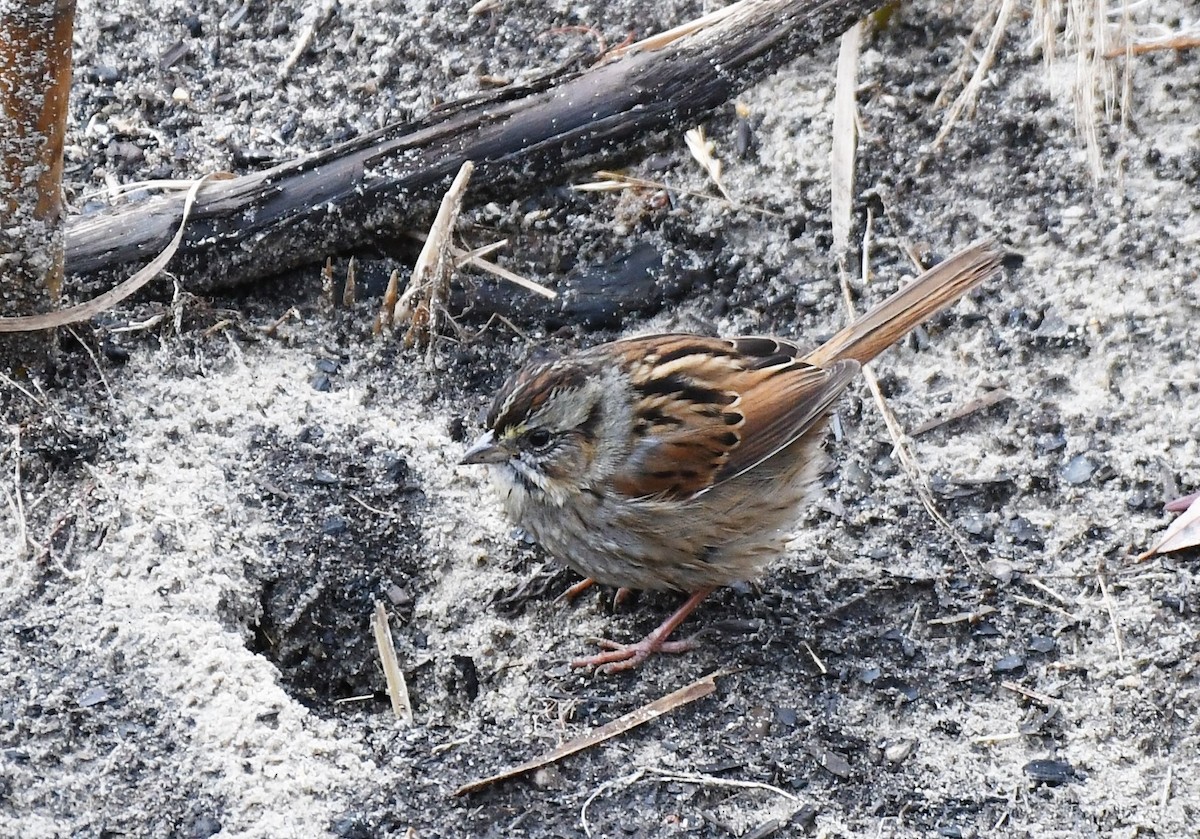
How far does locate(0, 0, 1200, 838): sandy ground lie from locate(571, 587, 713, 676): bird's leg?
0.14ft

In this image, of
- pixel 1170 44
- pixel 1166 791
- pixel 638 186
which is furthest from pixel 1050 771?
pixel 1170 44

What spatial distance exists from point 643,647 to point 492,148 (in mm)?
1575

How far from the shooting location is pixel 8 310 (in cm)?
373

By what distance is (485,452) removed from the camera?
12.1 ft

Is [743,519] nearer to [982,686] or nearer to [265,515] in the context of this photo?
[982,686]

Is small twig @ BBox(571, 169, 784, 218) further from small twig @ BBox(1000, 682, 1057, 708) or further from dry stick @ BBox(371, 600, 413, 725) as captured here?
small twig @ BBox(1000, 682, 1057, 708)

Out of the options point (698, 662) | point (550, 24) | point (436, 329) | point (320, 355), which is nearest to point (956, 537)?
point (698, 662)

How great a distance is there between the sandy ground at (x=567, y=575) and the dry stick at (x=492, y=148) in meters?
0.28

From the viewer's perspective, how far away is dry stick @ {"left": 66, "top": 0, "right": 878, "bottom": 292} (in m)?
4.11

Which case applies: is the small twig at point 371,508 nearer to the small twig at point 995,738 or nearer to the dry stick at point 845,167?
the dry stick at point 845,167

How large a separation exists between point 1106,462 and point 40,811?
299 centimetres

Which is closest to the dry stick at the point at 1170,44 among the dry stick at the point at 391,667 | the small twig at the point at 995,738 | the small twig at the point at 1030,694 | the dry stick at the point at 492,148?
the dry stick at the point at 492,148

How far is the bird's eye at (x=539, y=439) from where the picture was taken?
369cm

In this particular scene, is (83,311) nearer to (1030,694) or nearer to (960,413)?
(960,413)
